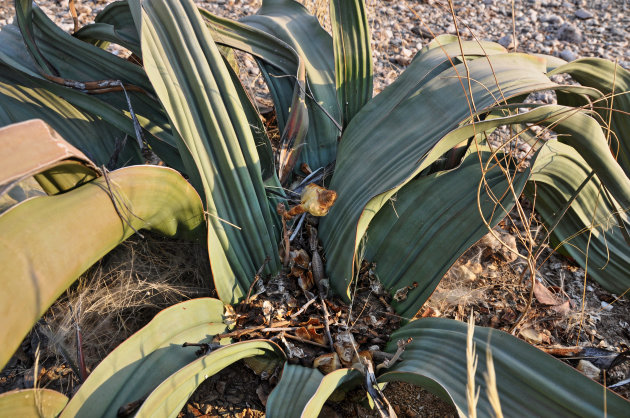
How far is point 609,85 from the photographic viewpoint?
1130 millimetres

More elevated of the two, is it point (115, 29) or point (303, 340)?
point (115, 29)

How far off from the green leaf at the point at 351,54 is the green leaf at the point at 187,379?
0.63 metres

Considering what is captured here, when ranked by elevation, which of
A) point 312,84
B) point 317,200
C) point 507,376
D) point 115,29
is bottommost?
point 507,376

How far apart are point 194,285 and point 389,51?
4.65 feet

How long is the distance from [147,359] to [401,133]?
64 centimetres

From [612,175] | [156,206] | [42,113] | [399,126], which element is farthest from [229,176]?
[612,175]

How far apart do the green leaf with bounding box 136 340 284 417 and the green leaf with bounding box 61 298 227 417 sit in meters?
0.05

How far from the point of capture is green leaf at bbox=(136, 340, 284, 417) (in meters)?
0.70

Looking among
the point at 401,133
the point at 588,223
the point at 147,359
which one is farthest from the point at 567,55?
the point at 147,359

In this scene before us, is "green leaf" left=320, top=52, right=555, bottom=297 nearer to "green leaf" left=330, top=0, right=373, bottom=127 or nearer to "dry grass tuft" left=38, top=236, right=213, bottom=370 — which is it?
"green leaf" left=330, top=0, right=373, bottom=127

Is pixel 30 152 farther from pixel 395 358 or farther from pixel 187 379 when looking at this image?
pixel 395 358

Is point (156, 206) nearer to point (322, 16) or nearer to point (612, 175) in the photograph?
point (612, 175)

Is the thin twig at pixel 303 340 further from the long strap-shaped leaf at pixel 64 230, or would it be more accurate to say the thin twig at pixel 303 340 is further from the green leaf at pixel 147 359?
the long strap-shaped leaf at pixel 64 230

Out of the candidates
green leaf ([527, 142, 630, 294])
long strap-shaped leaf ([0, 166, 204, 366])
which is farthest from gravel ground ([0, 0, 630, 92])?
long strap-shaped leaf ([0, 166, 204, 366])
